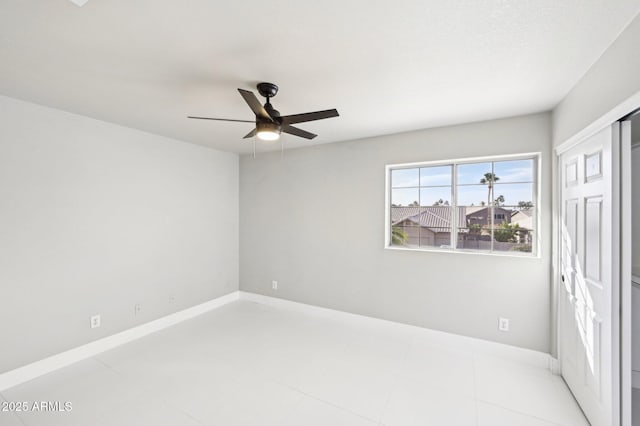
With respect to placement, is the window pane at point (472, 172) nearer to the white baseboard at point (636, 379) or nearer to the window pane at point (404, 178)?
the window pane at point (404, 178)

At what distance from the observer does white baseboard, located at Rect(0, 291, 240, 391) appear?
227 centimetres

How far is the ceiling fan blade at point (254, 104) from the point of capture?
5.37 ft

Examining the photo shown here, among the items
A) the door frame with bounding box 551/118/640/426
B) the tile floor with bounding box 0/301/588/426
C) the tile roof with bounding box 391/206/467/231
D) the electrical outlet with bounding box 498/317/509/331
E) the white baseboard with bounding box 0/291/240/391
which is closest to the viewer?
the door frame with bounding box 551/118/640/426

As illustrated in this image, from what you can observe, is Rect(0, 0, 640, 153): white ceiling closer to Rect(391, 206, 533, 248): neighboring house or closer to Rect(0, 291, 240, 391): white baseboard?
Rect(391, 206, 533, 248): neighboring house

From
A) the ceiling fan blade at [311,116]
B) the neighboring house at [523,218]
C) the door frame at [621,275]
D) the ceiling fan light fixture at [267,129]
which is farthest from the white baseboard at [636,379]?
the ceiling fan light fixture at [267,129]

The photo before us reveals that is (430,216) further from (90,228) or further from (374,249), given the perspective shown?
(90,228)

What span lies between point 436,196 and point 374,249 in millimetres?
998

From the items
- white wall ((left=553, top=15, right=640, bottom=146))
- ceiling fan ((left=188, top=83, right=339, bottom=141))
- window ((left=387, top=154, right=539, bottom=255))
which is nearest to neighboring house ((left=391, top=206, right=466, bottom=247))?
window ((left=387, top=154, right=539, bottom=255))

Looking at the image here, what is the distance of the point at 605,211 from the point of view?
1652 millimetres

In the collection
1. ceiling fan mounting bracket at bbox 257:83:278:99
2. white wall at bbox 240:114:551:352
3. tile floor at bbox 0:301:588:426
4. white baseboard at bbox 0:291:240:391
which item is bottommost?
tile floor at bbox 0:301:588:426

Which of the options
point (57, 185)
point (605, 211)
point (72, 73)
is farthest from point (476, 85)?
point (57, 185)

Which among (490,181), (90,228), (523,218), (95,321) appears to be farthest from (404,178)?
(95,321)

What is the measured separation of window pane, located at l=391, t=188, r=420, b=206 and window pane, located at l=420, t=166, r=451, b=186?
144 millimetres

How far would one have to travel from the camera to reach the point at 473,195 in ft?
9.71
